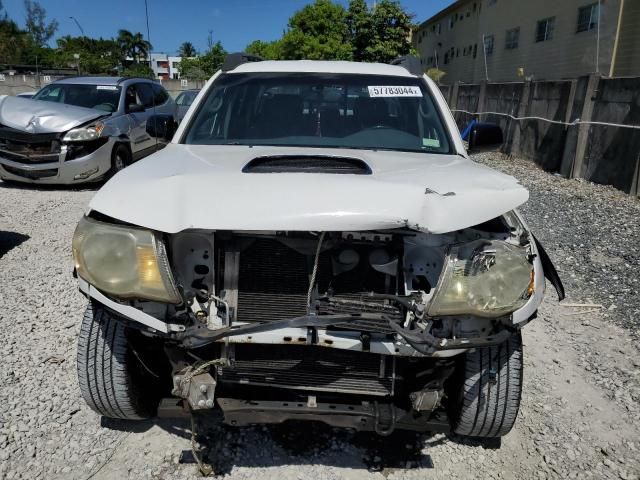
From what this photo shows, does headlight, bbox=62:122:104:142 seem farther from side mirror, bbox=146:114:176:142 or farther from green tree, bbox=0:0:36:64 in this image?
green tree, bbox=0:0:36:64

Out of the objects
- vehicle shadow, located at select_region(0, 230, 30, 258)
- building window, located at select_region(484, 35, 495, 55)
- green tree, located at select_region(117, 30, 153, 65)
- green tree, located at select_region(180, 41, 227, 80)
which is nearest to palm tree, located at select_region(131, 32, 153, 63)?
green tree, located at select_region(117, 30, 153, 65)

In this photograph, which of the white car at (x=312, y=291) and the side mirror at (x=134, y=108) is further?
the side mirror at (x=134, y=108)

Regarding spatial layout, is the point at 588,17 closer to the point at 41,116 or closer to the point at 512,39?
the point at 512,39

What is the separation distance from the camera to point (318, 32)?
41906mm

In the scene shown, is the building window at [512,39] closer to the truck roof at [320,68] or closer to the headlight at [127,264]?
the truck roof at [320,68]

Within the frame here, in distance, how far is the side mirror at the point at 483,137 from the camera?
3738mm

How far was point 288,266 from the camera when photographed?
87.3 inches

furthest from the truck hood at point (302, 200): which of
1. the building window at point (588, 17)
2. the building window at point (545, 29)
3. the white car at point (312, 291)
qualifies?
the building window at point (545, 29)

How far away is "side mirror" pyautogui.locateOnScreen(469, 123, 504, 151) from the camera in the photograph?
12.3ft

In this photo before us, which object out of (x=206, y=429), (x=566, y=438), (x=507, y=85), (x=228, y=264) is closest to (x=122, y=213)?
(x=228, y=264)

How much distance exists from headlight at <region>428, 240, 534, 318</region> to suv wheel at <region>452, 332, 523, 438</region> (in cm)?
37

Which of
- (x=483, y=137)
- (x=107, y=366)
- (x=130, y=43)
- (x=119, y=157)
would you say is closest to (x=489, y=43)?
(x=119, y=157)

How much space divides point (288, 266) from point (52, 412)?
1.69 meters

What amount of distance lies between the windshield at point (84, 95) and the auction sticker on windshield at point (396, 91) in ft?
21.9
